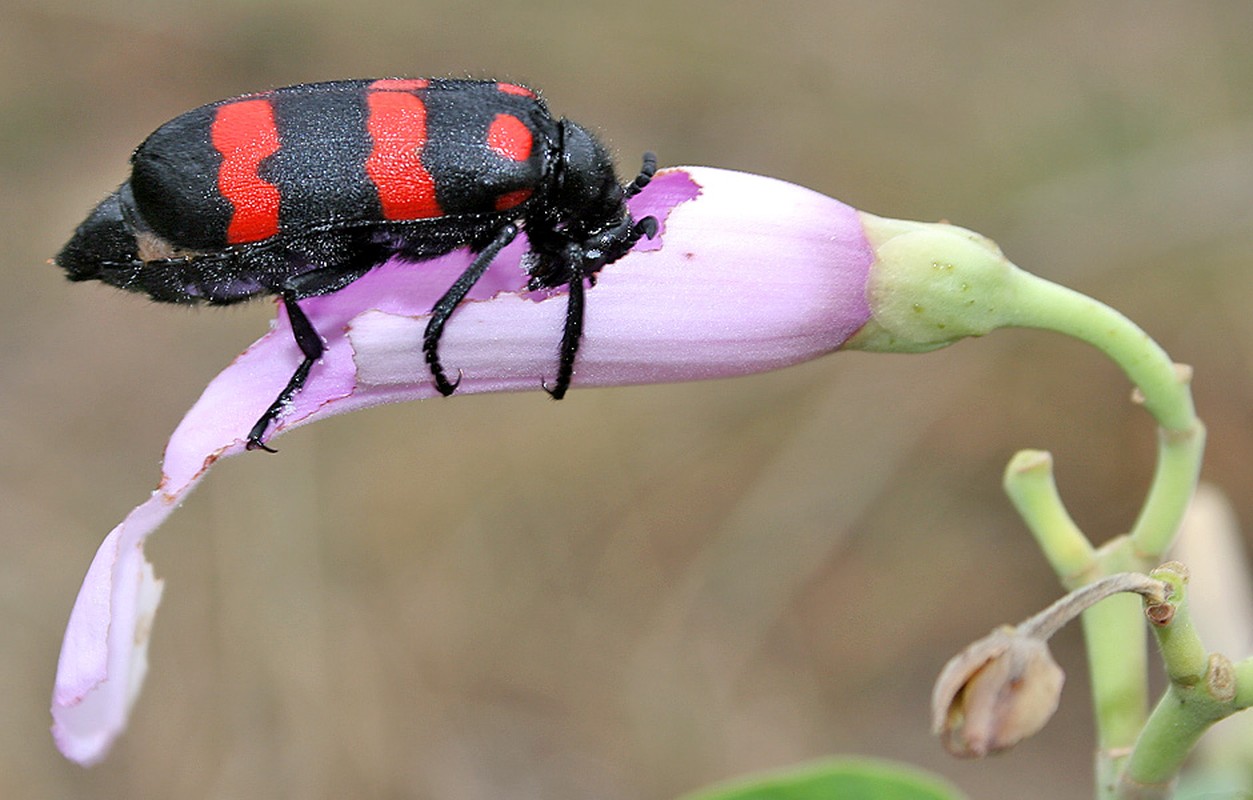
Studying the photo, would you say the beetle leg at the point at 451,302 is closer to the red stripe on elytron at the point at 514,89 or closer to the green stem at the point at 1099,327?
the red stripe on elytron at the point at 514,89

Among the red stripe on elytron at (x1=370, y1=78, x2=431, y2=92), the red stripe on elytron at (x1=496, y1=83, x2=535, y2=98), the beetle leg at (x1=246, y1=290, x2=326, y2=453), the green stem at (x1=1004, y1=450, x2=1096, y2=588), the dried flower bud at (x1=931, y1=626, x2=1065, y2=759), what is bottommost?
the dried flower bud at (x1=931, y1=626, x2=1065, y2=759)

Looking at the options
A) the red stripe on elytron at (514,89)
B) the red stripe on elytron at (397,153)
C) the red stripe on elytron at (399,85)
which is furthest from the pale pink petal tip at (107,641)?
the red stripe on elytron at (514,89)

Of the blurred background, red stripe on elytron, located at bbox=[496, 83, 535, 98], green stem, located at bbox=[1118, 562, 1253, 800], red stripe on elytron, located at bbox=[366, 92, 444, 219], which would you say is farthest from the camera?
the blurred background

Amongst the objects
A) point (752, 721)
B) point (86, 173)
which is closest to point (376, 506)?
point (752, 721)

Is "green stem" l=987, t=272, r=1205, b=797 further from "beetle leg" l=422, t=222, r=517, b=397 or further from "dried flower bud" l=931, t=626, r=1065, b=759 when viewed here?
"beetle leg" l=422, t=222, r=517, b=397

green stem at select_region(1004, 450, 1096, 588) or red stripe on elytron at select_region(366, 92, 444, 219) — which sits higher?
red stripe on elytron at select_region(366, 92, 444, 219)

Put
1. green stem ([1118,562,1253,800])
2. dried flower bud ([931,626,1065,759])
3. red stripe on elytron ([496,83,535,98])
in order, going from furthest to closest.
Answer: red stripe on elytron ([496,83,535,98])
dried flower bud ([931,626,1065,759])
green stem ([1118,562,1253,800])

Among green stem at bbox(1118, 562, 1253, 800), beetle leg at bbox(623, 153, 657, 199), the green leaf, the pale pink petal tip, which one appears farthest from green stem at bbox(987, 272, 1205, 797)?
the pale pink petal tip

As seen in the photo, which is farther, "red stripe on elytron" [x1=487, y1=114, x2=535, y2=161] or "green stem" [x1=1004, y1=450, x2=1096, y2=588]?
"green stem" [x1=1004, y1=450, x2=1096, y2=588]

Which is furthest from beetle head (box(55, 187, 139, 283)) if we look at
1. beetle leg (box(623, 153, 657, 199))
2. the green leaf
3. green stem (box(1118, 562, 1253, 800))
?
green stem (box(1118, 562, 1253, 800))
